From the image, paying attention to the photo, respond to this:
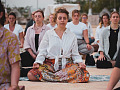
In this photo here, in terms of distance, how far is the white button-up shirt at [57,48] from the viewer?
4.73m

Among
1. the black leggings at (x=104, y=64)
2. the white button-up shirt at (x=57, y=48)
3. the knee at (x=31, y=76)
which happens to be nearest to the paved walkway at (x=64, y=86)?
the knee at (x=31, y=76)

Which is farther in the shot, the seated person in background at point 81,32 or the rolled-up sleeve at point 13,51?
the seated person in background at point 81,32

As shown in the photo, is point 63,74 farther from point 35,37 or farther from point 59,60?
point 35,37

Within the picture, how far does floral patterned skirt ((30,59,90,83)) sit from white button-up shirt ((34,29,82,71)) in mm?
120

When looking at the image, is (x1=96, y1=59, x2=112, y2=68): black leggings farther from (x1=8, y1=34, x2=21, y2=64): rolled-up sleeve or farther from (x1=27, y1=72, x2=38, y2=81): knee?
(x1=8, y1=34, x2=21, y2=64): rolled-up sleeve

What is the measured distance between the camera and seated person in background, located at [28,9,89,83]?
4.61 metres

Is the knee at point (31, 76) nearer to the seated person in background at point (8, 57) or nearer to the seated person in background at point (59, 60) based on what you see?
the seated person in background at point (59, 60)

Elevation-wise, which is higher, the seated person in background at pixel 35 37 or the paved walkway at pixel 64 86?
the seated person in background at pixel 35 37

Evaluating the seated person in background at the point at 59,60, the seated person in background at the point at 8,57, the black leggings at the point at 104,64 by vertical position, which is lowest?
the black leggings at the point at 104,64

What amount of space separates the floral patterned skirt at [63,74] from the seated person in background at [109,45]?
153 centimetres

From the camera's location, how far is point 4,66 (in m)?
2.36

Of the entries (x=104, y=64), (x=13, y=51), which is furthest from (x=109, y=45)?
(x=13, y=51)

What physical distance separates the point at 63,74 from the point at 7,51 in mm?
2356

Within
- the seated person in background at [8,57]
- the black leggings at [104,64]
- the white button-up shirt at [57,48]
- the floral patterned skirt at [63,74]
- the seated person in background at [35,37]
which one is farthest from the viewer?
the black leggings at [104,64]
